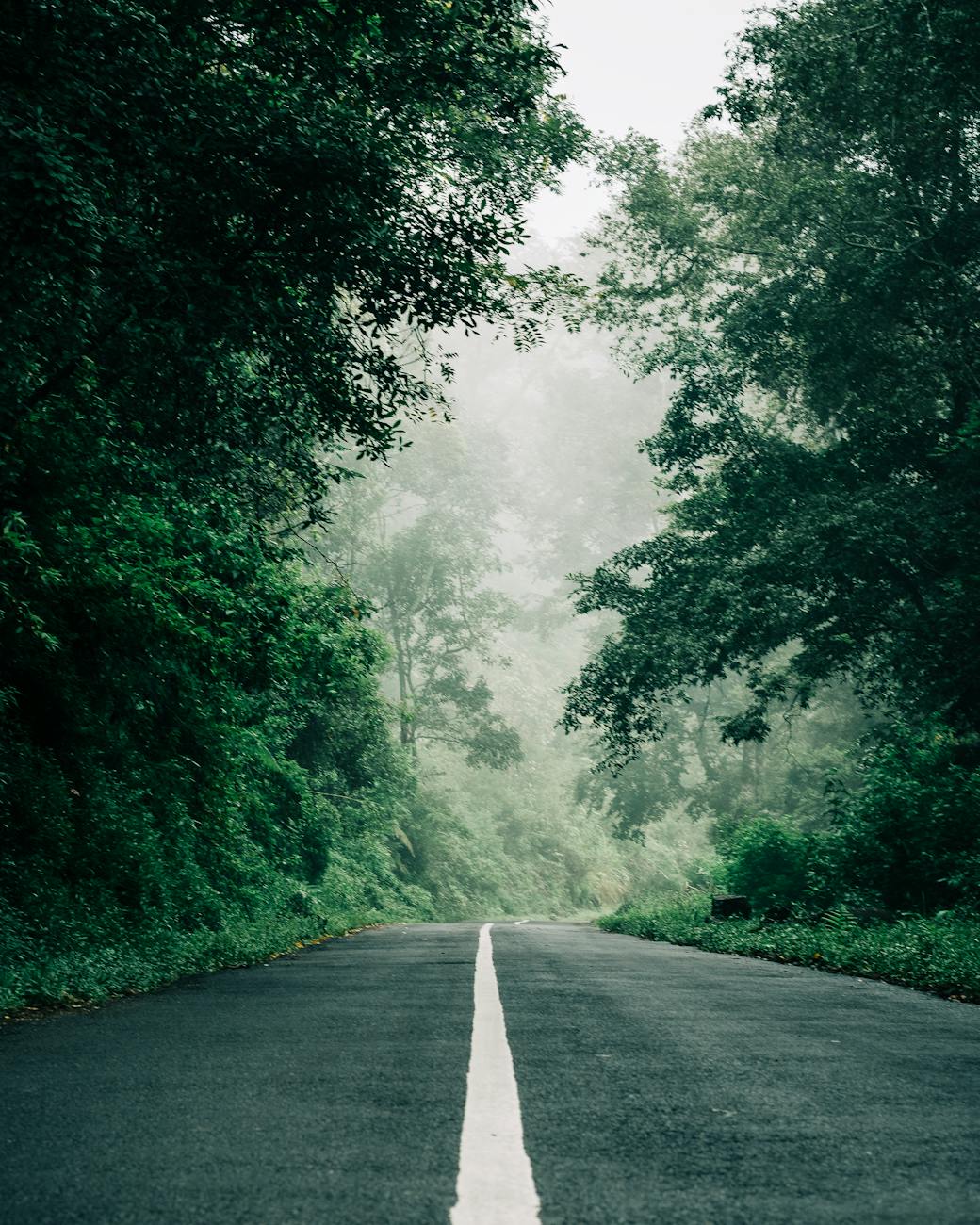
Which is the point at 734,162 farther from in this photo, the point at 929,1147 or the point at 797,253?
the point at 929,1147

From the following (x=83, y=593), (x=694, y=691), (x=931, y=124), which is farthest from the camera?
(x=694, y=691)

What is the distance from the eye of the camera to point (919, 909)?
14.5 m

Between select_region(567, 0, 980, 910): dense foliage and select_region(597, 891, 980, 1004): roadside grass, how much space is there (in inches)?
71.8

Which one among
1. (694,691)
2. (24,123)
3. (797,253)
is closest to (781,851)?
(797,253)

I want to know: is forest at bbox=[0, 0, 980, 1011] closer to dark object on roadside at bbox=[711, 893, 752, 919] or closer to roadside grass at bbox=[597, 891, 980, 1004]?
roadside grass at bbox=[597, 891, 980, 1004]

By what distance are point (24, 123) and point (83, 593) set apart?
4597mm

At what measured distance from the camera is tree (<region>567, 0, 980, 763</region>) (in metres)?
18.8

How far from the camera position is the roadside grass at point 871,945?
9109 millimetres

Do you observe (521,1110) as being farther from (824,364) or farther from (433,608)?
(433,608)

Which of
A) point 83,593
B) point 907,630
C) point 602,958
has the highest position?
point 907,630

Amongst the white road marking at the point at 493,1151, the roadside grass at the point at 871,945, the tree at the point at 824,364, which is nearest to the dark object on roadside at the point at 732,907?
the roadside grass at the point at 871,945

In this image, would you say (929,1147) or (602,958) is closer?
(929,1147)

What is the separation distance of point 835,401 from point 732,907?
1134 cm

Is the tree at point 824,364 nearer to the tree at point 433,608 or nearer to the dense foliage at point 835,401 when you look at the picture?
the dense foliage at point 835,401
